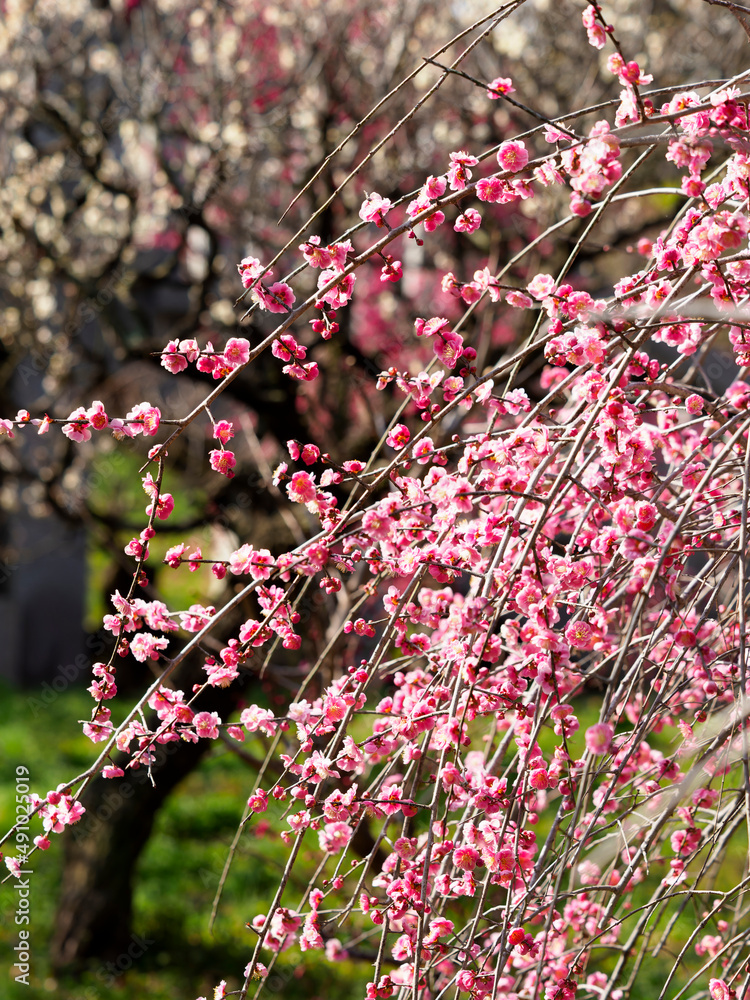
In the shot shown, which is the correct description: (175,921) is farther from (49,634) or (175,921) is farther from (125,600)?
(49,634)

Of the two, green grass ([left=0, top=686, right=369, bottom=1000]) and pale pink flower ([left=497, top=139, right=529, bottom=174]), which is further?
green grass ([left=0, top=686, right=369, bottom=1000])

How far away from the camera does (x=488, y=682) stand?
5.76 feet

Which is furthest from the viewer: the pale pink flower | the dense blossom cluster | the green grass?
the green grass

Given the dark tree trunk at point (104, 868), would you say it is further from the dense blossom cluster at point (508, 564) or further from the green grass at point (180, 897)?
the dense blossom cluster at point (508, 564)

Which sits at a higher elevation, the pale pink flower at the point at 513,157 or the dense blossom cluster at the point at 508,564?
the pale pink flower at the point at 513,157

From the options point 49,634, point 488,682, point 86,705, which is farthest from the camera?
point 49,634

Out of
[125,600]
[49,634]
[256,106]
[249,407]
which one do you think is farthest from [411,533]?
A: [49,634]

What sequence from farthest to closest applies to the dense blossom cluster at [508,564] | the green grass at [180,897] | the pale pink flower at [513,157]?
1. the green grass at [180,897]
2. the pale pink flower at [513,157]
3. the dense blossom cluster at [508,564]

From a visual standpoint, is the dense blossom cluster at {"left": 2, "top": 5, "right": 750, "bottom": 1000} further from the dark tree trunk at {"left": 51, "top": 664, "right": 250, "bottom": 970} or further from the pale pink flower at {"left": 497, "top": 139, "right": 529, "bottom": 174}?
the dark tree trunk at {"left": 51, "top": 664, "right": 250, "bottom": 970}

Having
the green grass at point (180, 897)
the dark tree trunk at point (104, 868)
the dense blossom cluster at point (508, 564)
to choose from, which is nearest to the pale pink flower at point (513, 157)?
the dense blossom cluster at point (508, 564)

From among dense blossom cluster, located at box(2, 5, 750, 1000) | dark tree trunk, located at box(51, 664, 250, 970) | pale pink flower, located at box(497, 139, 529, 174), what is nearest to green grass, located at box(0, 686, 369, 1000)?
dark tree trunk, located at box(51, 664, 250, 970)

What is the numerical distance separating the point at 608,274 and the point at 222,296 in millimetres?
4420

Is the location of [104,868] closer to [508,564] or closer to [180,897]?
[180,897]

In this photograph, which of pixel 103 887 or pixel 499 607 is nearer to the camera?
pixel 499 607
